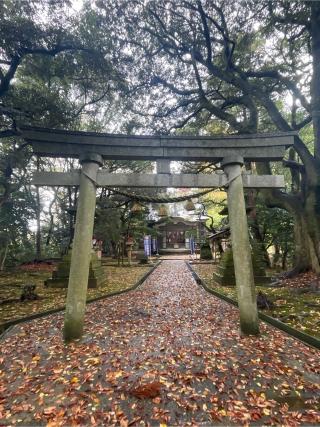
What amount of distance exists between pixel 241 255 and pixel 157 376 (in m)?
2.49

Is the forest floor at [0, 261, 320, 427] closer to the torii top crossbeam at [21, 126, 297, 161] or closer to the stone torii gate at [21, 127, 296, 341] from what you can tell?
the stone torii gate at [21, 127, 296, 341]

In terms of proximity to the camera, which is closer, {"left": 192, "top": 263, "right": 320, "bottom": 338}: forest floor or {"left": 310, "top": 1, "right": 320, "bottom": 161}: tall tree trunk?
{"left": 192, "top": 263, "right": 320, "bottom": 338}: forest floor

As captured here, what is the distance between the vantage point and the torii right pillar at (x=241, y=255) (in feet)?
14.4

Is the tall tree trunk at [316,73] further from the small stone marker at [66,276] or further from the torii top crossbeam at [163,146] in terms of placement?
the small stone marker at [66,276]

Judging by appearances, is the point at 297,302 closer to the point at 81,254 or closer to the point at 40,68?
the point at 81,254

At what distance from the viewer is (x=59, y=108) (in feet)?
31.4

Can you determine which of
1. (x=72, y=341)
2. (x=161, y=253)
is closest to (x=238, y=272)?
(x=72, y=341)

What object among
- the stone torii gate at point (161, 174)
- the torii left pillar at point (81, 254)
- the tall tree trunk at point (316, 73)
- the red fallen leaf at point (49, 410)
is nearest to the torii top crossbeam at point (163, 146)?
the stone torii gate at point (161, 174)

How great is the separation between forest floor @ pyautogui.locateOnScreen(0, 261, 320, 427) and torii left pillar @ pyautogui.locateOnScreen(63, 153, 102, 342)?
1.14ft

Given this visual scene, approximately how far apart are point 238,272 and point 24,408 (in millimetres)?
3675

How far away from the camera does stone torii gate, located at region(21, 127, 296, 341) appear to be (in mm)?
4414

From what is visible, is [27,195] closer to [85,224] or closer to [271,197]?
[85,224]

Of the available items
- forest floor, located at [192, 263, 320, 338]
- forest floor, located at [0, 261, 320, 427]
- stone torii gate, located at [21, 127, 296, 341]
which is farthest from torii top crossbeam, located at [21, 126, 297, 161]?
forest floor, located at [0, 261, 320, 427]

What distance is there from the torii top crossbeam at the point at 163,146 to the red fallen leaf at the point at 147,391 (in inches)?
152
